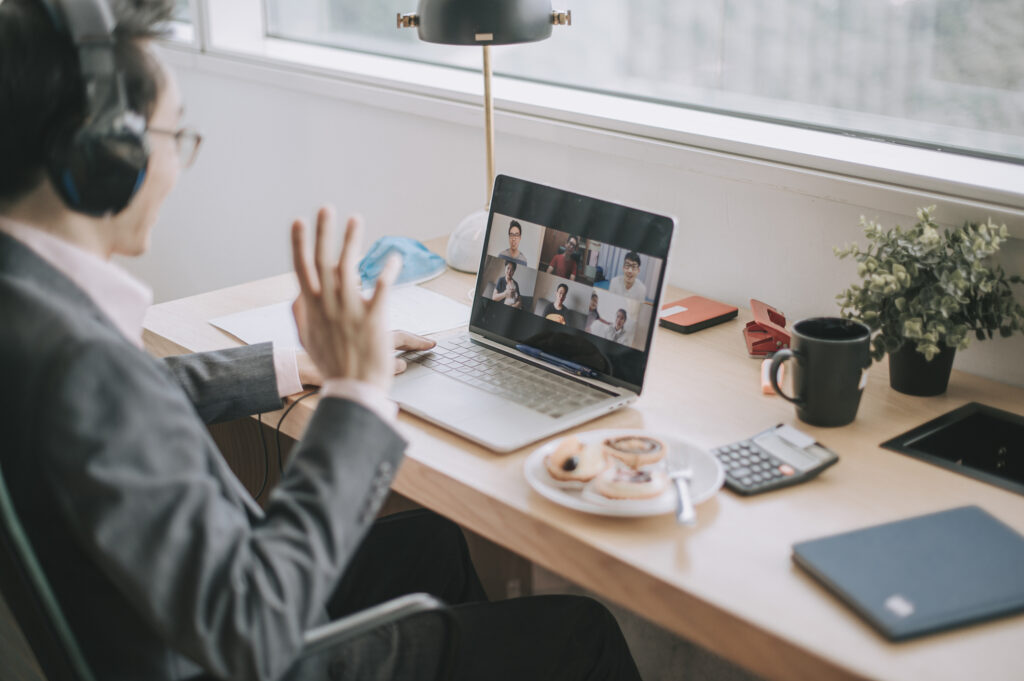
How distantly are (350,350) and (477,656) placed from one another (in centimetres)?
42

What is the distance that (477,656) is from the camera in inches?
42.4

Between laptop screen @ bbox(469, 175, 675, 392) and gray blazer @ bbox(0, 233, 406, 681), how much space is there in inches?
17.7

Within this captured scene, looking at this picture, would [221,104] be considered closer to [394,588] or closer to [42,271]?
[394,588]

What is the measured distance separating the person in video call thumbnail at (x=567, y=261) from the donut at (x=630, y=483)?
363 mm

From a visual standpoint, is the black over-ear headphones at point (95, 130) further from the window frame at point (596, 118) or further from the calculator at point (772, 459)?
the window frame at point (596, 118)

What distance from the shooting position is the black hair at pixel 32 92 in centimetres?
75

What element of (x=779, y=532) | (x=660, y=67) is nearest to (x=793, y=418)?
(x=779, y=532)

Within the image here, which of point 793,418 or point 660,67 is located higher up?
point 660,67

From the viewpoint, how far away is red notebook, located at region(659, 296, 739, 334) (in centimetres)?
146

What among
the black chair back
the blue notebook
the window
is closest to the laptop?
the blue notebook

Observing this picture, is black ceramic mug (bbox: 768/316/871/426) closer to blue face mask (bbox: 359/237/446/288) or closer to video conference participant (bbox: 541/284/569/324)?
video conference participant (bbox: 541/284/569/324)

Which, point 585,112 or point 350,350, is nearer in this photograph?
point 350,350

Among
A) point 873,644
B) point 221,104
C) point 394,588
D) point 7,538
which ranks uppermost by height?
point 221,104

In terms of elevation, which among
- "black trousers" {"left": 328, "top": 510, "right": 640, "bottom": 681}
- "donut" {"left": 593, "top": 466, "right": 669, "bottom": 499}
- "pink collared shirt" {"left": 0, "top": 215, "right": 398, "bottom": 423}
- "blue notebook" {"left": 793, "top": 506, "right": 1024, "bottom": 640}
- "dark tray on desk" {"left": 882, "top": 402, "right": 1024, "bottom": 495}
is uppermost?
"pink collared shirt" {"left": 0, "top": 215, "right": 398, "bottom": 423}
